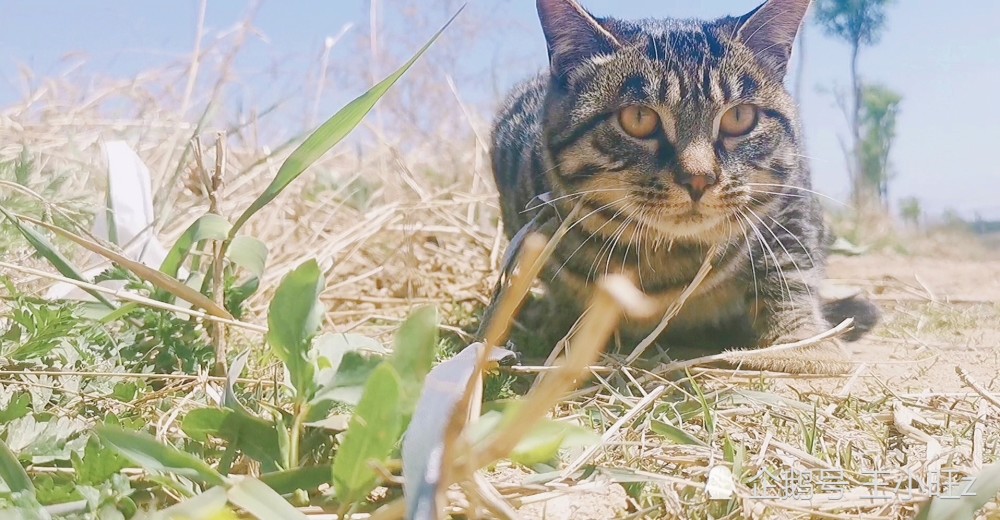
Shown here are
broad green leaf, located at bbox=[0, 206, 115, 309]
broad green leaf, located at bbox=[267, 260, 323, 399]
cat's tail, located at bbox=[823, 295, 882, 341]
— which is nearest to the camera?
broad green leaf, located at bbox=[267, 260, 323, 399]

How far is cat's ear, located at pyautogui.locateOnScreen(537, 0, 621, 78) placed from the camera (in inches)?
54.7

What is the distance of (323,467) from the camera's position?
68 cm

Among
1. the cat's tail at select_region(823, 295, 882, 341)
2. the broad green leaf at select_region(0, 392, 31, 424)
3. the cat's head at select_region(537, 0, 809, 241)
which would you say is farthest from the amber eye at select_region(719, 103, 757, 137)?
the broad green leaf at select_region(0, 392, 31, 424)

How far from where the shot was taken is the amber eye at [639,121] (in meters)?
1.33

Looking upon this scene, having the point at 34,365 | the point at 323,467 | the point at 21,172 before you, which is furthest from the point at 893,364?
the point at 21,172

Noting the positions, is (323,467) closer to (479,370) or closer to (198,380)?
(479,370)

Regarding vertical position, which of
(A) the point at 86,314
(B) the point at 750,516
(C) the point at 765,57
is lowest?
(B) the point at 750,516

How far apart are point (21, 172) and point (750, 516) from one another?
132 cm

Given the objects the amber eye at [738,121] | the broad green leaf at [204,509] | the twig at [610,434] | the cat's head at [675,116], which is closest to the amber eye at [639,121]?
the cat's head at [675,116]

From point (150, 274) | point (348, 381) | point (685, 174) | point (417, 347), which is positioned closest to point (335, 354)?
point (348, 381)

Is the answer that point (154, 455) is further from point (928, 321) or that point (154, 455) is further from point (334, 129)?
point (928, 321)

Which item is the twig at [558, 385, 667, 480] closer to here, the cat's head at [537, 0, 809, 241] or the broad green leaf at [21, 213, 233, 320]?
the cat's head at [537, 0, 809, 241]

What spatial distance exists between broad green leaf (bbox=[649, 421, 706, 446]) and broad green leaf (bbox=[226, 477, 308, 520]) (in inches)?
17.9

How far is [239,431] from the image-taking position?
0.73m
